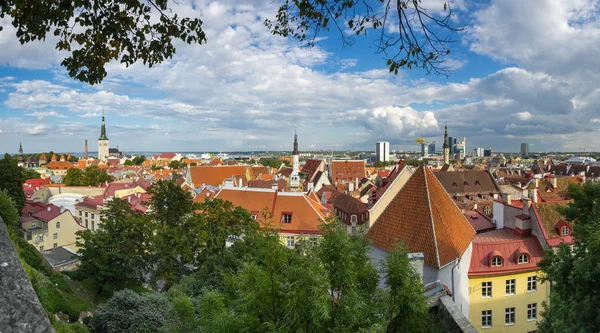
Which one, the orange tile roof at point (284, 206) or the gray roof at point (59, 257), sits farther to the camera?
the gray roof at point (59, 257)

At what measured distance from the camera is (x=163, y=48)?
4.91 metres

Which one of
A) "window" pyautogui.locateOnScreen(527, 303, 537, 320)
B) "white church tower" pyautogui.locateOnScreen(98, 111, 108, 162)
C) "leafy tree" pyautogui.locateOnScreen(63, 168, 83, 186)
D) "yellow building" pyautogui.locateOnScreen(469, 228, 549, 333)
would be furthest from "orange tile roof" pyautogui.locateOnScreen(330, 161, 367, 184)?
"white church tower" pyautogui.locateOnScreen(98, 111, 108, 162)

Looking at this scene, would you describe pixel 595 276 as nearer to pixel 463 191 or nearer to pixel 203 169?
pixel 463 191

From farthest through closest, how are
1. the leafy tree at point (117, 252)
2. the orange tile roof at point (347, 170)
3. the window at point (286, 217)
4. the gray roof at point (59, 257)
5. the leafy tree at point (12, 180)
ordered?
the orange tile roof at point (347, 170) → the leafy tree at point (12, 180) → the window at point (286, 217) → the gray roof at point (59, 257) → the leafy tree at point (117, 252)

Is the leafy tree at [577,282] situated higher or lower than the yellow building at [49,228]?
Result: higher

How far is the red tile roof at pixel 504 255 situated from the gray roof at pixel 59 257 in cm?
A: 2551

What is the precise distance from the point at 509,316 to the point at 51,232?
35.8 m

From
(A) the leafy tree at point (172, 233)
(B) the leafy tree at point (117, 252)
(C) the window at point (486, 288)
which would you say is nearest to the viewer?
(C) the window at point (486, 288)

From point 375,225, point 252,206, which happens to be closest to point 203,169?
point 252,206

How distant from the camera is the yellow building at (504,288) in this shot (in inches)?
627

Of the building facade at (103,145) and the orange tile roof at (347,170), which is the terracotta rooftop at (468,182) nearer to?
the orange tile roof at (347,170)

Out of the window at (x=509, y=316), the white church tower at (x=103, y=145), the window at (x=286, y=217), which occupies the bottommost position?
the window at (x=509, y=316)

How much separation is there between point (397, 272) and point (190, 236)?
14.9 meters

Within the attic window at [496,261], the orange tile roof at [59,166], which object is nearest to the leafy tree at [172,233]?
the attic window at [496,261]
